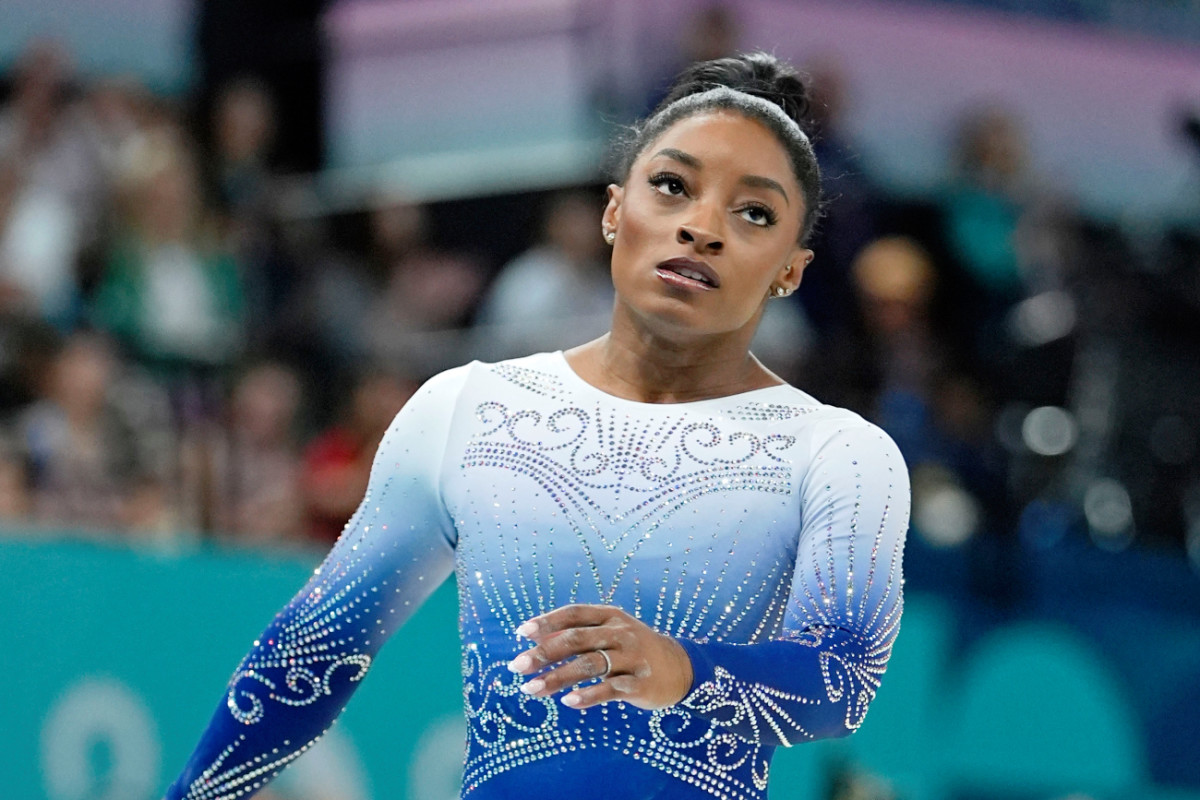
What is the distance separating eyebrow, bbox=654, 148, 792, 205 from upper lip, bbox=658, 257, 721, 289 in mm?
124

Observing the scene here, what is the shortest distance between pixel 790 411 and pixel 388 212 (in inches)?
185

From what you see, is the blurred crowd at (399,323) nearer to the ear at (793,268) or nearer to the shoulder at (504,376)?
the shoulder at (504,376)

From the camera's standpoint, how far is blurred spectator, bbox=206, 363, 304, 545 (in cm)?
519

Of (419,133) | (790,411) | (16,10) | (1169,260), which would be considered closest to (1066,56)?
(1169,260)

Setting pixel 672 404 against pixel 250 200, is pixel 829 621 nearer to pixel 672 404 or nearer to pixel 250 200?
pixel 672 404

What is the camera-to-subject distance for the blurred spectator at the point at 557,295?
20.3 ft

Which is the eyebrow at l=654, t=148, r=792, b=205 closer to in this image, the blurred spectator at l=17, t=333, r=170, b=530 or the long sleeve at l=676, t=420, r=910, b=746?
the long sleeve at l=676, t=420, r=910, b=746

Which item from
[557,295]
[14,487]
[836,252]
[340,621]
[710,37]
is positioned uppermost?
[710,37]

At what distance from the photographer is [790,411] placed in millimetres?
2246

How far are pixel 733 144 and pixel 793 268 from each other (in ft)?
0.68

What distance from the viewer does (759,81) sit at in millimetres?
2344

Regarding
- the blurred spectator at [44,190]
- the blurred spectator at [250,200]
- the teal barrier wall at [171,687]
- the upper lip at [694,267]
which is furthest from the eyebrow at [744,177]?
the blurred spectator at [250,200]

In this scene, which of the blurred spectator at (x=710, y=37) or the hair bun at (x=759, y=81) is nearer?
the hair bun at (x=759, y=81)

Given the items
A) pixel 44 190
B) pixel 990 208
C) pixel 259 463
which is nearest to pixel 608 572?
pixel 259 463
